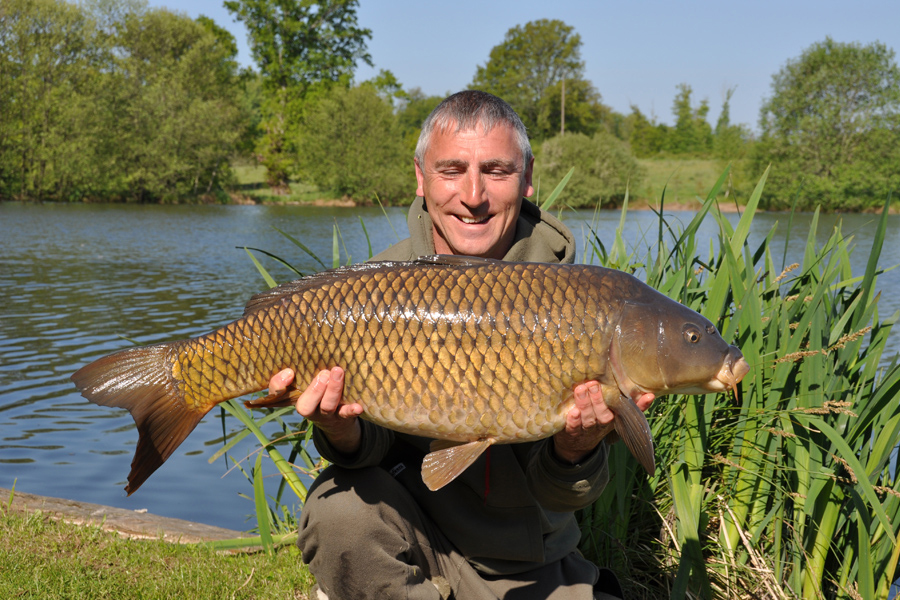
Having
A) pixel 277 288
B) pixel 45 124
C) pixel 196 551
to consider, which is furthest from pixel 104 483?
pixel 45 124

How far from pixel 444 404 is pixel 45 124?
32.2m

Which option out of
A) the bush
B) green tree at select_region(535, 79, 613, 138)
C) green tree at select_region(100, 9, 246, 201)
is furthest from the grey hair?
green tree at select_region(535, 79, 613, 138)

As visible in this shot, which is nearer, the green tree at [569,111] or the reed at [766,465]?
the reed at [766,465]

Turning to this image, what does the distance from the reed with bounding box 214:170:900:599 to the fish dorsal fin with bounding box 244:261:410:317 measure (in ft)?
2.63

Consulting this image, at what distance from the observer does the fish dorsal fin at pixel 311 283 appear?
5.65ft

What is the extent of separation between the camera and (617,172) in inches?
1439

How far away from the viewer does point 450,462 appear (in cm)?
165

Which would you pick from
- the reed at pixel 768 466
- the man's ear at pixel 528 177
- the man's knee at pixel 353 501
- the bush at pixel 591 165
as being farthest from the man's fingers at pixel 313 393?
the bush at pixel 591 165

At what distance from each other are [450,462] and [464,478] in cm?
41

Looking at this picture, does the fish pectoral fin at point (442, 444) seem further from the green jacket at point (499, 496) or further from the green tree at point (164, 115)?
the green tree at point (164, 115)

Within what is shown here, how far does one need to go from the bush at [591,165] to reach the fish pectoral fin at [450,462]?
109 ft

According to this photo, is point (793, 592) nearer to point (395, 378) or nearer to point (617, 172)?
point (395, 378)

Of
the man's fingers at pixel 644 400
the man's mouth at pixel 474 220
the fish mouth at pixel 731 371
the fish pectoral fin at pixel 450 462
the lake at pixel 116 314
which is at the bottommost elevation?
the lake at pixel 116 314

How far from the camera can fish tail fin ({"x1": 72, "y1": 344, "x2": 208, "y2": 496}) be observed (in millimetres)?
1703
